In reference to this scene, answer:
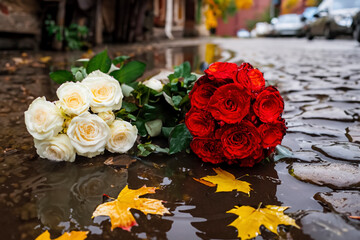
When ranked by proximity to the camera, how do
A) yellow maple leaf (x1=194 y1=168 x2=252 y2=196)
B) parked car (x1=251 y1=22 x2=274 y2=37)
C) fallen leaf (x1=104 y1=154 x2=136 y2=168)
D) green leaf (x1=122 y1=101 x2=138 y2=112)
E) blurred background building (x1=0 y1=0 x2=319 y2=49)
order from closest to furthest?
yellow maple leaf (x1=194 y1=168 x2=252 y2=196), fallen leaf (x1=104 y1=154 x2=136 y2=168), green leaf (x1=122 y1=101 x2=138 y2=112), blurred background building (x1=0 y1=0 x2=319 y2=49), parked car (x1=251 y1=22 x2=274 y2=37)

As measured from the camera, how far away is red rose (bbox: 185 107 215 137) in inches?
58.6

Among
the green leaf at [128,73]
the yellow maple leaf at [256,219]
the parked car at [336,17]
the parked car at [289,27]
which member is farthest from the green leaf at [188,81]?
the parked car at [289,27]

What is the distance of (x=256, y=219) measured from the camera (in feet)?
3.50

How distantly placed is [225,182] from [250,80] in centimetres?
46

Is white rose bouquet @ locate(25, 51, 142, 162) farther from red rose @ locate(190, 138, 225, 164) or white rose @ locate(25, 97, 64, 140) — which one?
red rose @ locate(190, 138, 225, 164)

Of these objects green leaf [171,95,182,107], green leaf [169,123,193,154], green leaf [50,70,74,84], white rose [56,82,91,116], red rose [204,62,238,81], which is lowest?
green leaf [169,123,193,154]

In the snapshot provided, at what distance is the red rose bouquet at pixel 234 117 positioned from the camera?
55.6 inches

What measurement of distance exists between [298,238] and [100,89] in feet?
3.33

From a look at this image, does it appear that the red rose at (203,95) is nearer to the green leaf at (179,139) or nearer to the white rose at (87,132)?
the green leaf at (179,139)

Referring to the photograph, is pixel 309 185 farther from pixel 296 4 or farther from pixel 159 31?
pixel 296 4

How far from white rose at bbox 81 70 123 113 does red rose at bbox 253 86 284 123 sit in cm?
62

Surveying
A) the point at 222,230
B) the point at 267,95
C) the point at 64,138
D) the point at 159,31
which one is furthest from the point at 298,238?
the point at 159,31

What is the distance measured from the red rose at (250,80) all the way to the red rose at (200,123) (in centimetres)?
20

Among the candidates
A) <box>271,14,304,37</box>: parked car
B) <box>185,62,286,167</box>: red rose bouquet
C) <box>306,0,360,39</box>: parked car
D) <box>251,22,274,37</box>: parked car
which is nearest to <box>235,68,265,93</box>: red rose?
<box>185,62,286,167</box>: red rose bouquet
